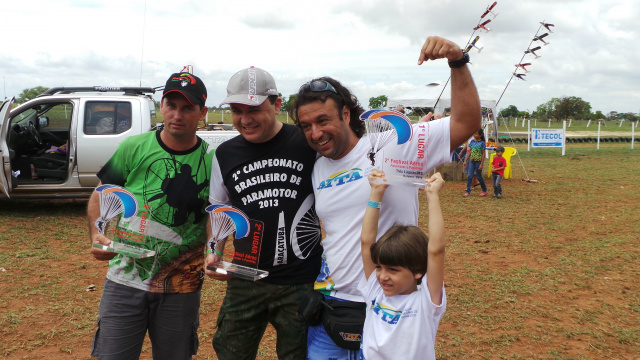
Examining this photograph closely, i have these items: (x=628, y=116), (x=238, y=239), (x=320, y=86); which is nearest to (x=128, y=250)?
(x=238, y=239)

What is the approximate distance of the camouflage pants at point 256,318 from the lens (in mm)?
2365

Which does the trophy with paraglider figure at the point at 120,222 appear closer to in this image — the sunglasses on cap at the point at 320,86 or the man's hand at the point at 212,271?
the man's hand at the point at 212,271

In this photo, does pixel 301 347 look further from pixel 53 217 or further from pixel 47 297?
pixel 53 217

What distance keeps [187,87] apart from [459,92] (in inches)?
52.8

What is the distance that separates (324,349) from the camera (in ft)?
7.22

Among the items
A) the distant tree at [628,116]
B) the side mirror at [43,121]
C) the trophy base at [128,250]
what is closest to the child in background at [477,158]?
the side mirror at [43,121]

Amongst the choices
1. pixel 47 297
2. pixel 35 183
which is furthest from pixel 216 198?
pixel 35 183

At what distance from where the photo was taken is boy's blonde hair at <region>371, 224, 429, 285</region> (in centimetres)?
196

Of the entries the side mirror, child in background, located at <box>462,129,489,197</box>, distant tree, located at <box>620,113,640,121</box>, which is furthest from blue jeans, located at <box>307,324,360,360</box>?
distant tree, located at <box>620,113,640,121</box>

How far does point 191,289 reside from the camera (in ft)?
8.37

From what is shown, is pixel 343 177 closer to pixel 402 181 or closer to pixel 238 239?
pixel 402 181

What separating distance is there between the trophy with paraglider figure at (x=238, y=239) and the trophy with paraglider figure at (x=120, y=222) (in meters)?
0.37

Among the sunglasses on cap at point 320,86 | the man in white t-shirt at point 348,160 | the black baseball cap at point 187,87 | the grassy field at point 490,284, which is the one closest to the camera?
the man in white t-shirt at point 348,160

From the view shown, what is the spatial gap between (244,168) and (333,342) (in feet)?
3.06
